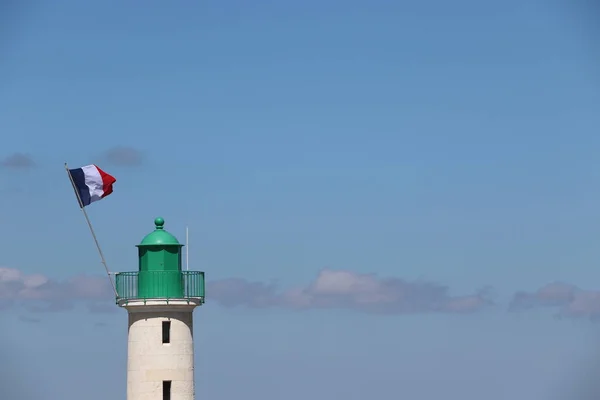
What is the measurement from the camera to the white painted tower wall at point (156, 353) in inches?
1363

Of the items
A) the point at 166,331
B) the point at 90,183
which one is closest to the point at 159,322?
the point at 166,331

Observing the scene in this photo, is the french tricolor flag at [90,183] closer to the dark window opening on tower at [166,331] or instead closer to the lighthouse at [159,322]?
the lighthouse at [159,322]

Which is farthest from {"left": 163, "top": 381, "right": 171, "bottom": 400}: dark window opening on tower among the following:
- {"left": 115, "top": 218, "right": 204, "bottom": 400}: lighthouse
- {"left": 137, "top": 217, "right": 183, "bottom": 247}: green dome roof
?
{"left": 137, "top": 217, "right": 183, "bottom": 247}: green dome roof

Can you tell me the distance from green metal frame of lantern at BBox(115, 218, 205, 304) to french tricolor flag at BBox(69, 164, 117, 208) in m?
3.09

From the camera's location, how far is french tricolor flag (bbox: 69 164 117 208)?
3662 cm

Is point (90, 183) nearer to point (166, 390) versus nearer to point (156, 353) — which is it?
point (156, 353)

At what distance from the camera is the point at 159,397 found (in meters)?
34.6

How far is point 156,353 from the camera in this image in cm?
3472

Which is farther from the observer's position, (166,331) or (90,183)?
(90,183)

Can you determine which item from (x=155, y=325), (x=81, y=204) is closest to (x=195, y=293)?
(x=155, y=325)

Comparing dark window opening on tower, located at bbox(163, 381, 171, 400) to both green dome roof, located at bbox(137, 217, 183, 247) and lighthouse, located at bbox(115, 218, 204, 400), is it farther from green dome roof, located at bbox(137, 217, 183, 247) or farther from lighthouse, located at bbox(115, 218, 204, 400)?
green dome roof, located at bbox(137, 217, 183, 247)

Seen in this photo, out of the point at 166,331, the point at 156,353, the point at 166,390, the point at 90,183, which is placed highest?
the point at 90,183

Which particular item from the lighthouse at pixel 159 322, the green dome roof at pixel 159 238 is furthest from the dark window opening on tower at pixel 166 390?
the green dome roof at pixel 159 238

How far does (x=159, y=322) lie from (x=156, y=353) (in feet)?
3.64
